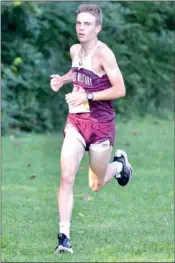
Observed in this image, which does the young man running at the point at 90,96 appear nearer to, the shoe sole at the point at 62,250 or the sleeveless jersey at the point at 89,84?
the sleeveless jersey at the point at 89,84

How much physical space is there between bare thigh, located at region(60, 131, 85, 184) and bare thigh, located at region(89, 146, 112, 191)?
26 centimetres

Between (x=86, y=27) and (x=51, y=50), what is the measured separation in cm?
1398

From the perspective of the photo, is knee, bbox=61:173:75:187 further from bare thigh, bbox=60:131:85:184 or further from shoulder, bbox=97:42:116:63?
shoulder, bbox=97:42:116:63

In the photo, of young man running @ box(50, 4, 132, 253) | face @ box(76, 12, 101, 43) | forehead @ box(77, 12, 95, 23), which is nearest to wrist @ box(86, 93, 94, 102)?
young man running @ box(50, 4, 132, 253)

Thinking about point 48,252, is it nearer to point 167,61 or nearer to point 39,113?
point 39,113

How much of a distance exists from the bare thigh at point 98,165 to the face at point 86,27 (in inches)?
37.7

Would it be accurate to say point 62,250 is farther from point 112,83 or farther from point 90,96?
point 112,83

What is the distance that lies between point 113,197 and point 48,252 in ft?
13.6

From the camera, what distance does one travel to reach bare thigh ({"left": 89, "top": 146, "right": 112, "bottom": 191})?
27.7 feet

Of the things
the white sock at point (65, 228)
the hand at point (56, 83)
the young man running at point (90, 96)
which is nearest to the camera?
the white sock at point (65, 228)

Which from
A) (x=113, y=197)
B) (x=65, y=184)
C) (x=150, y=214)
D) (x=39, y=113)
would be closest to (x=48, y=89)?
(x=39, y=113)

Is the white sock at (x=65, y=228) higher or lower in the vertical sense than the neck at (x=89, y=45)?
lower

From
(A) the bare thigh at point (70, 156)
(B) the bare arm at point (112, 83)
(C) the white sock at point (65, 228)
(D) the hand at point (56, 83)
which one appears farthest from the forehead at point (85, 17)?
(C) the white sock at point (65, 228)

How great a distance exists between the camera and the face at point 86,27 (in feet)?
27.3
